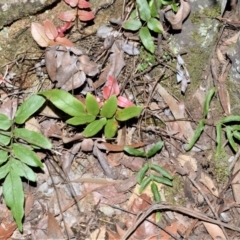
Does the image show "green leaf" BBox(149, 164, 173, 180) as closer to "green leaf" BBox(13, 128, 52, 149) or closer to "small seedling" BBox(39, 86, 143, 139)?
"small seedling" BBox(39, 86, 143, 139)

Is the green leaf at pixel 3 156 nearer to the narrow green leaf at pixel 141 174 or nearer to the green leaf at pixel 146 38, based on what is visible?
the narrow green leaf at pixel 141 174

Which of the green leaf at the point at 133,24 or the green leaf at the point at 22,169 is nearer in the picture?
the green leaf at the point at 22,169

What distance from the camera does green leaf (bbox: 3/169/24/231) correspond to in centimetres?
273

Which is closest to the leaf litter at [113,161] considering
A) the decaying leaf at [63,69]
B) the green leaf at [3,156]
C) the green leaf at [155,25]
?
the decaying leaf at [63,69]

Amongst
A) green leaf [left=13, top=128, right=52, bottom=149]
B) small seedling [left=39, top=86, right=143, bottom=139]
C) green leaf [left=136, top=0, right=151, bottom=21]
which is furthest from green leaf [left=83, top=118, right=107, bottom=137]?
green leaf [left=136, top=0, right=151, bottom=21]

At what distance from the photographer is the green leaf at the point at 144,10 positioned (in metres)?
2.99

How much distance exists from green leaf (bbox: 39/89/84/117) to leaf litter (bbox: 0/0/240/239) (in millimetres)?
174

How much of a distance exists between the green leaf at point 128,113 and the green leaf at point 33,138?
45 centimetres

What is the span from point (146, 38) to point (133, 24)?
124 millimetres

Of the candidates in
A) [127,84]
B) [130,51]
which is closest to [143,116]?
[127,84]

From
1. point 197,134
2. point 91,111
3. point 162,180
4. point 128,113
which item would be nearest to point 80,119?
point 91,111

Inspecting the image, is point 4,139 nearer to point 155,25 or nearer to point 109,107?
point 109,107

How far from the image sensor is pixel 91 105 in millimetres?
2797

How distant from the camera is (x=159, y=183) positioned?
3012 millimetres
